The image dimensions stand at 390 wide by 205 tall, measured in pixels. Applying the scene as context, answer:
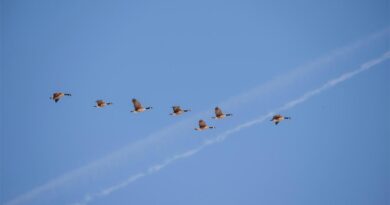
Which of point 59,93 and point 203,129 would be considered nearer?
point 59,93

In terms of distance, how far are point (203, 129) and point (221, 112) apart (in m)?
1.61

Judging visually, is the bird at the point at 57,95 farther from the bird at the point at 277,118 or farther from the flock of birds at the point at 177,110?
the bird at the point at 277,118

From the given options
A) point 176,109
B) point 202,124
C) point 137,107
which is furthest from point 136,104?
→ point 202,124

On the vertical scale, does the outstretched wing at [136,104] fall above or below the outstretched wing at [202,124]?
above

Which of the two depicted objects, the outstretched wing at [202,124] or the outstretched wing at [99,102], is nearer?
the outstretched wing at [99,102]

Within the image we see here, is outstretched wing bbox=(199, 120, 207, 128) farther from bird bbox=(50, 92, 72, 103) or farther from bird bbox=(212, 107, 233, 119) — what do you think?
bird bbox=(50, 92, 72, 103)

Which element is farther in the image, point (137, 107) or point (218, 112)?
point (218, 112)

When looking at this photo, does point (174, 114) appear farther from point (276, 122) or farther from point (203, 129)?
point (276, 122)

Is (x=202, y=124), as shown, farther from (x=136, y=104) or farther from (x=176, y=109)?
(x=136, y=104)

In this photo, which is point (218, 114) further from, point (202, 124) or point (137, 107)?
point (137, 107)

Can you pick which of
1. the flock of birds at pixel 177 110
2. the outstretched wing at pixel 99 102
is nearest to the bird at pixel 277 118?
the flock of birds at pixel 177 110

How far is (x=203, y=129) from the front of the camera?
57625 millimetres

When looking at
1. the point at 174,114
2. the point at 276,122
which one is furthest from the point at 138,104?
the point at 276,122

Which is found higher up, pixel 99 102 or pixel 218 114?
pixel 99 102
